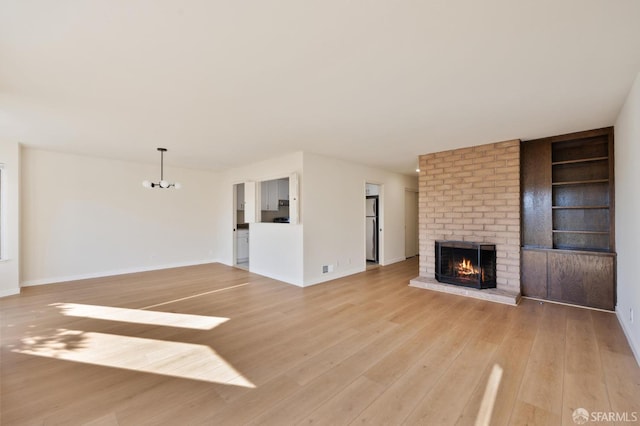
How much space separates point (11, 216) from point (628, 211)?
873cm

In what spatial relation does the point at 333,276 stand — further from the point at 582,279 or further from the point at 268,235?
the point at 582,279

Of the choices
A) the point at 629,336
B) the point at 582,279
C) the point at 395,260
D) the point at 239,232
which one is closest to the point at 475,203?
the point at 582,279

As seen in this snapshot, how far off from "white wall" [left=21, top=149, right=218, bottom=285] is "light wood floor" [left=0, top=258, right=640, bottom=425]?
128cm

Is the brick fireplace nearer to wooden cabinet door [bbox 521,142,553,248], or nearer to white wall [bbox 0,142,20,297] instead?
wooden cabinet door [bbox 521,142,553,248]

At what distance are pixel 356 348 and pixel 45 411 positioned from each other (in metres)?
2.40

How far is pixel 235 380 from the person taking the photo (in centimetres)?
215

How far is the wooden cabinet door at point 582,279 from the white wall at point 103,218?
24.7ft

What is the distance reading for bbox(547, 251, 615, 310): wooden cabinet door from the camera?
11.9 feet

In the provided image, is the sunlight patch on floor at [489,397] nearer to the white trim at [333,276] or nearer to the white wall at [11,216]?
the white trim at [333,276]

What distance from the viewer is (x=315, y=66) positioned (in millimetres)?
2205

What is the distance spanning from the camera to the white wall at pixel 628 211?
246cm

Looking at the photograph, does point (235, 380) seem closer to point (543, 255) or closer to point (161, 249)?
point (543, 255)

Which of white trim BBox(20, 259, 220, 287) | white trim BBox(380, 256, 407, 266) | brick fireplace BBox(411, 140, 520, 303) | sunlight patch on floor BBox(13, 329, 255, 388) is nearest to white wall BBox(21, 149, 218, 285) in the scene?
white trim BBox(20, 259, 220, 287)

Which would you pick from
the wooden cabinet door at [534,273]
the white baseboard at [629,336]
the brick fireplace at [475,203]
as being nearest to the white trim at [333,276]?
the brick fireplace at [475,203]
